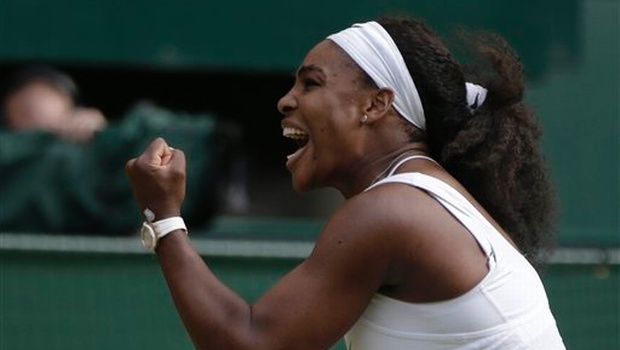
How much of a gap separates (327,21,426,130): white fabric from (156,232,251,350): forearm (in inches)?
20.3

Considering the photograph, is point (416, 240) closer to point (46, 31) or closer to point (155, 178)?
point (155, 178)

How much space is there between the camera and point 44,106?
19.3 feet

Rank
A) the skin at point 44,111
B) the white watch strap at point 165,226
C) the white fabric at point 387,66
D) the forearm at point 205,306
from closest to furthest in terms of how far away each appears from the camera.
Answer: the forearm at point 205,306 → the white watch strap at point 165,226 → the white fabric at point 387,66 → the skin at point 44,111

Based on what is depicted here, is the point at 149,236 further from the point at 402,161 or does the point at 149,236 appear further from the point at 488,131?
the point at 488,131

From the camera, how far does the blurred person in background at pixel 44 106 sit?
579 cm

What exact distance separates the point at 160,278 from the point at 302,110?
223 cm

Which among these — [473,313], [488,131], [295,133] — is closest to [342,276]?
[473,313]

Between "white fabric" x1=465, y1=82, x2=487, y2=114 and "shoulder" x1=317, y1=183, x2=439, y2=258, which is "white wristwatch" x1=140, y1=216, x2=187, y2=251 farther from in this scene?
"white fabric" x1=465, y1=82, x2=487, y2=114

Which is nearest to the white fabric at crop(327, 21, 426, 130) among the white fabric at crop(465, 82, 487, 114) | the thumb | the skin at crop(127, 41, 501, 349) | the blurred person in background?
the white fabric at crop(465, 82, 487, 114)

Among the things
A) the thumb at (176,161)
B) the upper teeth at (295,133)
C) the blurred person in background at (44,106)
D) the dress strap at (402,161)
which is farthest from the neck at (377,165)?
the blurred person in background at (44,106)

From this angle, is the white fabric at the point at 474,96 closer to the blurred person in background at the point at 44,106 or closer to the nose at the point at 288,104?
the nose at the point at 288,104

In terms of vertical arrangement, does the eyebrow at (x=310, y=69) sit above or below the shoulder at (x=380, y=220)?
above

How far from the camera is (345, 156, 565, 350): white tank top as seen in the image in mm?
2926

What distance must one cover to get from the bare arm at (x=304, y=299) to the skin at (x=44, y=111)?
2854 mm
